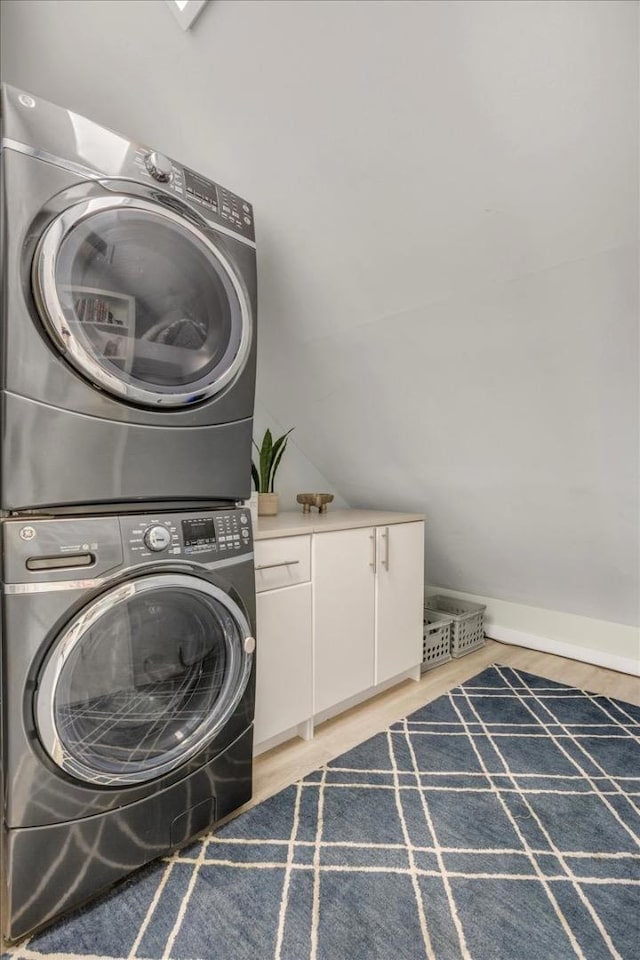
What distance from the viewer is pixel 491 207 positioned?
5.04ft

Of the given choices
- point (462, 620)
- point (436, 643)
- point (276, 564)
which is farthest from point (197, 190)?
point (462, 620)

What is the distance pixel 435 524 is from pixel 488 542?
0.31 m

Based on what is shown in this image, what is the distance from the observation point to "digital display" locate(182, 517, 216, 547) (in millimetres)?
1288

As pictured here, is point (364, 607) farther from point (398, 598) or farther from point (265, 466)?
point (265, 466)

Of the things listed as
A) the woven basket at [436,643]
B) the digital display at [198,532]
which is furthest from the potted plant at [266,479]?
the woven basket at [436,643]

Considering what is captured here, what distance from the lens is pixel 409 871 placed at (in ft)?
4.20

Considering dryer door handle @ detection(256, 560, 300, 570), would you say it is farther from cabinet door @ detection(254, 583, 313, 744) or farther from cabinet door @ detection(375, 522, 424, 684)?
cabinet door @ detection(375, 522, 424, 684)

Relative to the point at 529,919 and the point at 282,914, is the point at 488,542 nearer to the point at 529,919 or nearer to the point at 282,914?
the point at 529,919

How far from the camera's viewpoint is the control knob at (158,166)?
4.05ft

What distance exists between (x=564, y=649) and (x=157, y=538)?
2.46 meters

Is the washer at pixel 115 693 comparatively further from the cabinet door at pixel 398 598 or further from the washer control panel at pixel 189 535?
the cabinet door at pixel 398 598

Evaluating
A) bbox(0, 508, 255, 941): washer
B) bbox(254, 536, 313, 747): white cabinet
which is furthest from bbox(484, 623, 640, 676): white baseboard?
bbox(0, 508, 255, 941): washer

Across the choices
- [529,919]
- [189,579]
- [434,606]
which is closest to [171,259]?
[189,579]

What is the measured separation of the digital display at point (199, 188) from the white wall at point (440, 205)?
0.46 metres
